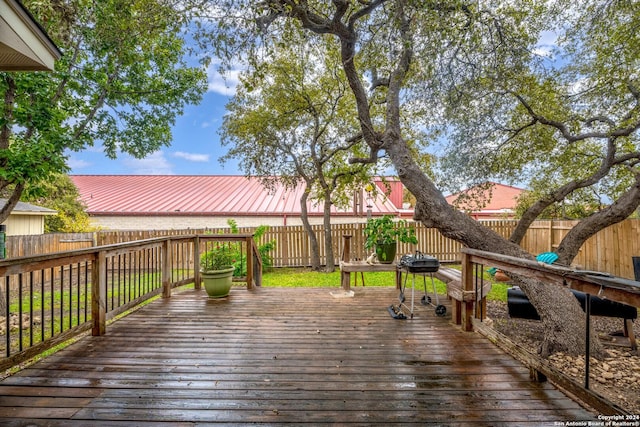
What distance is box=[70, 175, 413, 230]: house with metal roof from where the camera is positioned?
471 inches

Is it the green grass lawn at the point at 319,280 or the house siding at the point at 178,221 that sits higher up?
the house siding at the point at 178,221

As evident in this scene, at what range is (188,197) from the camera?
44.8 feet

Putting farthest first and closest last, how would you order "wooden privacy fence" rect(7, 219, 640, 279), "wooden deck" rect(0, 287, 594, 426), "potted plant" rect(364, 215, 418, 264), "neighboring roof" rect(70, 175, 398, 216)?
"neighboring roof" rect(70, 175, 398, 216), "wooden privacy fence" rect(7, 219, 640, 279), "potted plant" rect(364, 215, 418, 264), "wooden deck" rect(0, 287, 594, 426)

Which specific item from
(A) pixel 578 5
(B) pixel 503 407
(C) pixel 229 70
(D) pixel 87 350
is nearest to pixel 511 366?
(B) pixel 503 407

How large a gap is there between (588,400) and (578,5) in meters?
5.66

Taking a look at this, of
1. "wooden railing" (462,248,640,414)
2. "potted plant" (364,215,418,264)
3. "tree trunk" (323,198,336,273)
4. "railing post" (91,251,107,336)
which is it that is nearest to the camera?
"wooden railing" (462,248,640,414)

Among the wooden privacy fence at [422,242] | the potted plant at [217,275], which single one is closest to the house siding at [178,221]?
the wooden privacy fence at [422,242]

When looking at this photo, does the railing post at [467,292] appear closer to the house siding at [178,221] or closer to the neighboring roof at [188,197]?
the neighboring roof at [188,197]

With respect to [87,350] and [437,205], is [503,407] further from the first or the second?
[87,350]

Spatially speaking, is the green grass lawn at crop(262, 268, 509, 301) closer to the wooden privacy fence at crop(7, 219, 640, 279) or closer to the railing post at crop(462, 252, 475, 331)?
the wooden privacy fence at crop(7, 219, 640, 279)

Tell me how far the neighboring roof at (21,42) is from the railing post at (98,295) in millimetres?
1858

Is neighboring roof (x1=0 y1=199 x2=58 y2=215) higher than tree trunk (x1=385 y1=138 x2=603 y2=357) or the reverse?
higher

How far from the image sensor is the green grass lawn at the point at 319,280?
268 inches

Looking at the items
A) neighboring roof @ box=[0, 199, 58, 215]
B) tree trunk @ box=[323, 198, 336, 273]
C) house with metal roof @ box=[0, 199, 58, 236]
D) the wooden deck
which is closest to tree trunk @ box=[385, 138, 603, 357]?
the wooden deck
